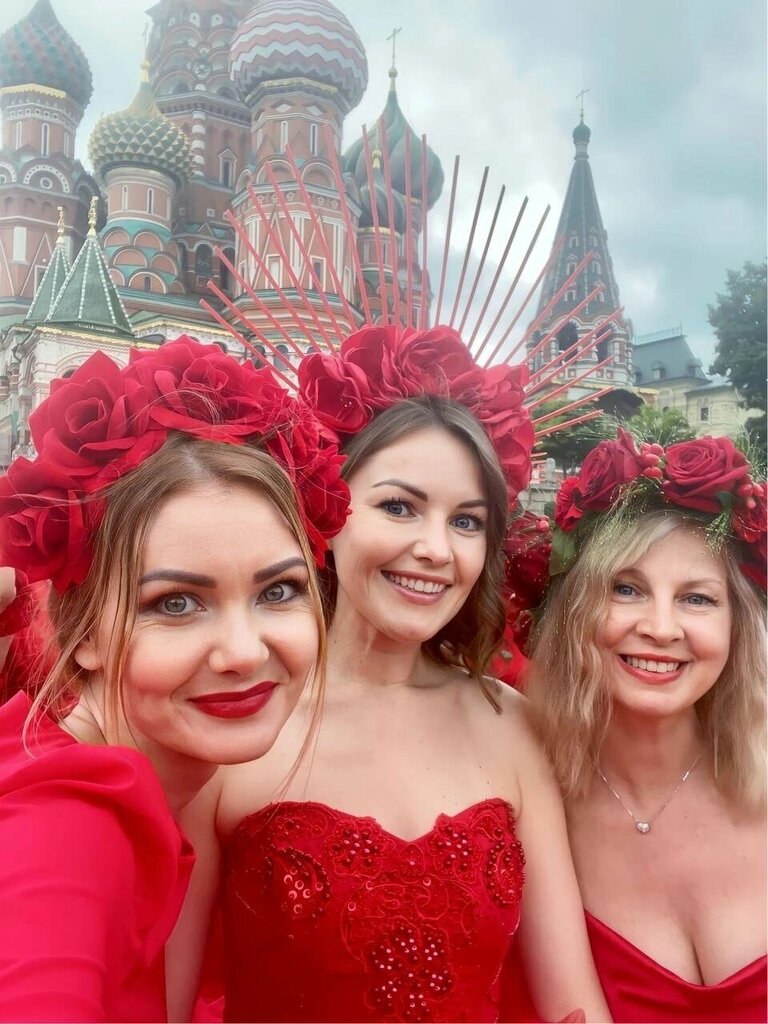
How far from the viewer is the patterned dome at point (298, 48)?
1647 mm

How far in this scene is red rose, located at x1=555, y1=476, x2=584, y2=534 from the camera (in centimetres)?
175

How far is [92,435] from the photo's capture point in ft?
3.67

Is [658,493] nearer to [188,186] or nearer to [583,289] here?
[583,289]

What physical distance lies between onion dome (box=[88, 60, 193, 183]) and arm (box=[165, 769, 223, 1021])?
113cm

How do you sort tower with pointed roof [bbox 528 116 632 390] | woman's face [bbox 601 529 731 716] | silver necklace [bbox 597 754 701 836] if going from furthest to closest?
tower with pointed roof [bbox 528 116 632 390], silver necklace [bbox 597 754 701 836], woman's face [bbox 601 529 731 716]

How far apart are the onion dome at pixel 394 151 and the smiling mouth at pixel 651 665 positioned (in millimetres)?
1040

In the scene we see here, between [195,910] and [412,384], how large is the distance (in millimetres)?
987

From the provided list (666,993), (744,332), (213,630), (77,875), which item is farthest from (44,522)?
(744,332)

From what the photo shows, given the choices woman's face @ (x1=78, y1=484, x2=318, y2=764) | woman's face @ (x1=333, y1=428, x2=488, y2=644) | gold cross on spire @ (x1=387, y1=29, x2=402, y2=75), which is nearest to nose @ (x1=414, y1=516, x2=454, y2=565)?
woman's face @ (x1=333, y1=428, x2=488, y2=644)

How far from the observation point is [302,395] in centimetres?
154

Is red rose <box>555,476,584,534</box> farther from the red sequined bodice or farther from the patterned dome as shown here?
the patterned dome

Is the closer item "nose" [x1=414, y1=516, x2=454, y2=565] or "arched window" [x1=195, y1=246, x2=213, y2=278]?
"nose" [x1=414, y1=516, x2=454, y2=565]

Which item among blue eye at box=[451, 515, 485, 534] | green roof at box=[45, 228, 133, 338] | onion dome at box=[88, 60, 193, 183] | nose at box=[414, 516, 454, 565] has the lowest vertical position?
nose at box=[414, 516, 454, 565]

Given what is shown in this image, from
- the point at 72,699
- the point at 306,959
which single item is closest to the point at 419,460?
the point at 72,699
